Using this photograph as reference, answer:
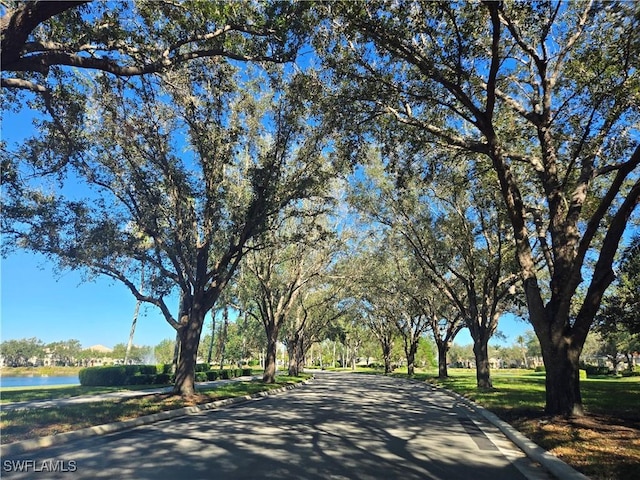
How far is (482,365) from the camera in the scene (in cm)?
2416

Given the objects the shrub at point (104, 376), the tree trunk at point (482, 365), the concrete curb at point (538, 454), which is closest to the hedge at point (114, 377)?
the shrub at point (104, 376)

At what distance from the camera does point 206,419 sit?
1226cm

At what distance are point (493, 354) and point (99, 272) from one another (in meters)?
141

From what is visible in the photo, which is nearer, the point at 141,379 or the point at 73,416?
the point at 73,416

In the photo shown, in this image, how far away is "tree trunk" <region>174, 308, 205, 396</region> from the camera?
16938 millimetres

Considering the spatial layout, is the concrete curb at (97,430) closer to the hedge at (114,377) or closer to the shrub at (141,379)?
the shrub at (141,379)

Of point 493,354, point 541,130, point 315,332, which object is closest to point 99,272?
point 541,130

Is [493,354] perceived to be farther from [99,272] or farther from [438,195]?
[99,272]

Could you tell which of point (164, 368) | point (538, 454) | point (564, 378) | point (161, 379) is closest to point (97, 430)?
point (538, 454)

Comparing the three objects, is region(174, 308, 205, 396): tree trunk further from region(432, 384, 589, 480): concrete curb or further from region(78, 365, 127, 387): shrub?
region(78, 365, 127, 387): shrub

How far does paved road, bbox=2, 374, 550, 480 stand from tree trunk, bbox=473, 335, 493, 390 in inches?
485

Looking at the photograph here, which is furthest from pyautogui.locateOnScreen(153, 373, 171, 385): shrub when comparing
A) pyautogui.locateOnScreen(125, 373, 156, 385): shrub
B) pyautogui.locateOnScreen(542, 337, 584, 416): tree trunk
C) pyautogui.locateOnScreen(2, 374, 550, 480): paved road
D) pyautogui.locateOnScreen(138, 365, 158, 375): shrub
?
pyautogui.locateOnScreen(542, 337, 584, 416): tree trunk

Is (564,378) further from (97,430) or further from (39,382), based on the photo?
(39,382)

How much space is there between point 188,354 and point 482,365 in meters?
15.4
